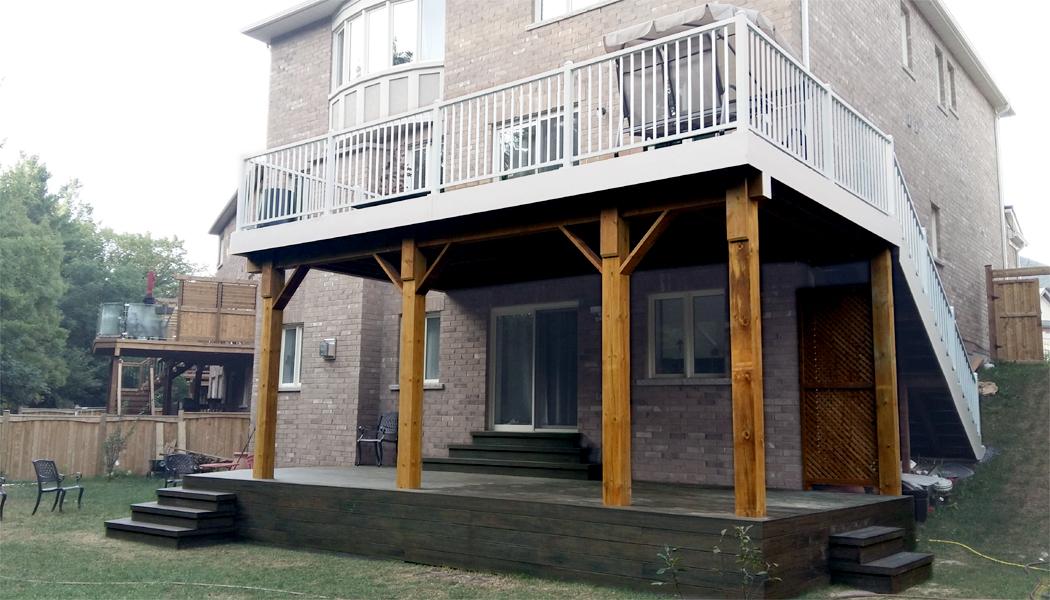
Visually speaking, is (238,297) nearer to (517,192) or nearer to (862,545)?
(517,192)

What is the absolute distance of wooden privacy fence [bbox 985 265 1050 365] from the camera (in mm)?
14047

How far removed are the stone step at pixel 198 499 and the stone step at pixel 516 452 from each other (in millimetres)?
3393

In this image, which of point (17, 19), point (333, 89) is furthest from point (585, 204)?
point (17, 19)

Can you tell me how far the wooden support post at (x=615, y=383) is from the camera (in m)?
6.74

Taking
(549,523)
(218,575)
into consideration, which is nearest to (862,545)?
(549,523)

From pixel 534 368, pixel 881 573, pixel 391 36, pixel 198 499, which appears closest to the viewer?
pixel 881 573

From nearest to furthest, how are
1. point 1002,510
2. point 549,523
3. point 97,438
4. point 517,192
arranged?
point 549,523 → point 517,192 → point 1002,510 → point 97,438

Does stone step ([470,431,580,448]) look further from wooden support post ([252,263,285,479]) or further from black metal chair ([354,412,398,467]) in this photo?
wooden support post ([252,263,285,479])

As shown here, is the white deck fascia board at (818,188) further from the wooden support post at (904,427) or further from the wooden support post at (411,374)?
the wooden support post at (411,374)

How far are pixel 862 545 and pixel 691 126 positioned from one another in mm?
3640

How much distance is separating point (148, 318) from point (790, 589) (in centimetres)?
1822

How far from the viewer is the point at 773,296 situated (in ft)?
31.6

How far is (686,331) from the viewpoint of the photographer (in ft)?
33.7

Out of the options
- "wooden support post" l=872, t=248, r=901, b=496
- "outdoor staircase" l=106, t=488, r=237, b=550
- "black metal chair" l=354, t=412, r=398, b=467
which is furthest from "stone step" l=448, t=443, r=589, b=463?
"wooden support post" l=872, t=248, r=901, b=496
